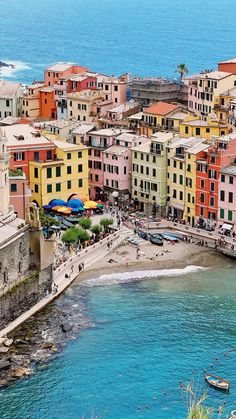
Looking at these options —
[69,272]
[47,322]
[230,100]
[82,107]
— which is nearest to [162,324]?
[47,322]

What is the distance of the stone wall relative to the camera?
72.4m

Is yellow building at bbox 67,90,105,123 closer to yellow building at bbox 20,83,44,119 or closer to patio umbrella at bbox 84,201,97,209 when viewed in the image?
yellow building at bbox 20,83,44,119

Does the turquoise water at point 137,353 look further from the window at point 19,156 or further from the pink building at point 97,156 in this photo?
the pink building at point 97,156

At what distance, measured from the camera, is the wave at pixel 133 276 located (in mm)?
82438

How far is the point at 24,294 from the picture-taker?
247 ft

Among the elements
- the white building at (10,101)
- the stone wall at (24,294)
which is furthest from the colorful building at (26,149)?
the white building at (10,101)

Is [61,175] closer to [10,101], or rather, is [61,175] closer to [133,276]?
[133,276]

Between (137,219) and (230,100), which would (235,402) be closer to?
(137,219)

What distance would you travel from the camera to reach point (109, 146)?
106 metres

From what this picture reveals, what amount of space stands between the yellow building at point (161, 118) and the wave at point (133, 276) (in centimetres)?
2630

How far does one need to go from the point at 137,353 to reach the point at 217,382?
7134 mm

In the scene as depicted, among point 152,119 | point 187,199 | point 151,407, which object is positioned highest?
point 152,119

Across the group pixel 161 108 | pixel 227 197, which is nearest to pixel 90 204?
pixel 227 197

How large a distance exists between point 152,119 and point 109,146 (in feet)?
23.5
